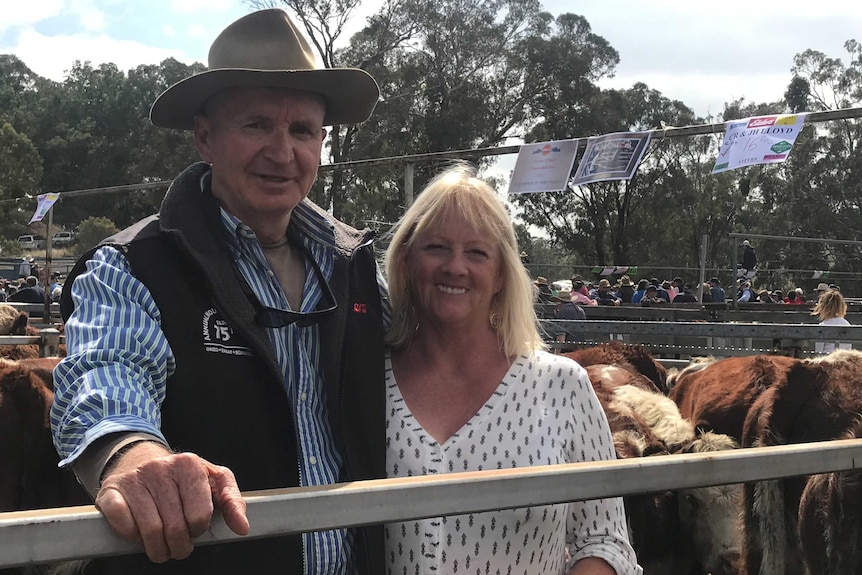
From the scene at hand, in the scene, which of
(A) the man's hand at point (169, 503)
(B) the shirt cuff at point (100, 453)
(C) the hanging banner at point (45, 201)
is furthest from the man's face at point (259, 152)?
(C) the hanging banner at point (45, 201)

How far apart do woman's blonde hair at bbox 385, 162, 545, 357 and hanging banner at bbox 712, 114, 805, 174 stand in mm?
5045

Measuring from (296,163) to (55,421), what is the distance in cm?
88

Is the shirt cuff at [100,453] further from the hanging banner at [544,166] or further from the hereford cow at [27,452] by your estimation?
the hanging banner at [544,166]

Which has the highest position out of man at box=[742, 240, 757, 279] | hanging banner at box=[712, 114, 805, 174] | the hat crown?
hanging banner at box=[712, 114, 805, 174]

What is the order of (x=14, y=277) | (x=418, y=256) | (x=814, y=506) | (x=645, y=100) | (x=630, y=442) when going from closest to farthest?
(x=418, y=256)
(x=814, y=506)
(x=630, y=442)
(x=14, y=277)
(x=645, y=100)

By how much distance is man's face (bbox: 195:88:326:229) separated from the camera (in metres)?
2.04

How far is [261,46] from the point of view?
2.10 m

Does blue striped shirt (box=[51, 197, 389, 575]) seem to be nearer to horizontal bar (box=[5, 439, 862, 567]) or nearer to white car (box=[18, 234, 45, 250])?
horizontal bar (box=[5, 439, 862, 567])

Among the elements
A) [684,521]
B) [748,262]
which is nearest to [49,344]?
[684,521]

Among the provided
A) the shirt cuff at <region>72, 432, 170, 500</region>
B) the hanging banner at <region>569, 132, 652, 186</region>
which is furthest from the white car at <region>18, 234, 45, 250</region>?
the shirt cuff at <region>72, 432, 170, 500</region>

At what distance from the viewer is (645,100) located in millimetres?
35812

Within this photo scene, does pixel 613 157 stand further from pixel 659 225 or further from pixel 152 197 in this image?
pixel 152 197

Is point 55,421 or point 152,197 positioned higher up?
point 152,197

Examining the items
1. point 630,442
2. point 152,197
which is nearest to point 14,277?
point 152,197
